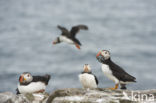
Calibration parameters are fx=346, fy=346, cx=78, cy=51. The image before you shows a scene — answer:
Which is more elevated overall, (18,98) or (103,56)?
(103,56)

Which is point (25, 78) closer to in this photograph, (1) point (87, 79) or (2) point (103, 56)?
(1) point (87, 79)

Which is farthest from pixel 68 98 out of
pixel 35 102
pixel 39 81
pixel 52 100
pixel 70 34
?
pixel 70 34

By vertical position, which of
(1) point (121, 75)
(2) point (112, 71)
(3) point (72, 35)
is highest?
(3) point (72, 35)

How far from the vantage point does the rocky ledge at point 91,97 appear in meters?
7.23

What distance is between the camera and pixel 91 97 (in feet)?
24.2

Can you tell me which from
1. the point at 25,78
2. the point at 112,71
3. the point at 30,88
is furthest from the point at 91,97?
the point at 25,78

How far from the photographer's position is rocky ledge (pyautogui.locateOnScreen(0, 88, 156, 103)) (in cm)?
723

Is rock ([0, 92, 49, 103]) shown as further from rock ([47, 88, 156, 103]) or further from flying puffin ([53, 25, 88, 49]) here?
flying puffin ([53, 25, 88, 49])

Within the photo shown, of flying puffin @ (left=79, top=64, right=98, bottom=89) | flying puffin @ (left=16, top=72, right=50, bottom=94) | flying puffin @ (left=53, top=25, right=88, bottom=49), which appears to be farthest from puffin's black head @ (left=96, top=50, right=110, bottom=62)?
flying puffin @ (left=53, top=25, right=88, bottom=49)

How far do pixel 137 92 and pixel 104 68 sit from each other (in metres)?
2.12

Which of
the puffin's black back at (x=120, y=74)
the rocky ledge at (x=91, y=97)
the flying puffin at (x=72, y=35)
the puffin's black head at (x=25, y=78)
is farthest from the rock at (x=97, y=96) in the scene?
the flying puffin at (x=72, y=35)

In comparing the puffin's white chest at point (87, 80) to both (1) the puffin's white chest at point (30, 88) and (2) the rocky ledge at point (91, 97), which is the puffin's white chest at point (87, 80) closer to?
(1) the puffin's white chest at point (30, 88)

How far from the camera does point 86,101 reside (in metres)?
7.17

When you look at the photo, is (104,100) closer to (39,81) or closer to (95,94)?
(95,94)
